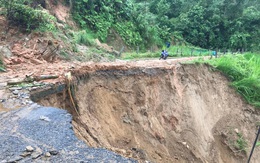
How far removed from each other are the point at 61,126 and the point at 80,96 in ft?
8.74

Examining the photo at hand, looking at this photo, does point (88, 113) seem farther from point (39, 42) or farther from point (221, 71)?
point (221, 71)

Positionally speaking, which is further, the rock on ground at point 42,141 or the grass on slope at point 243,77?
the grass on slope at point 243,77

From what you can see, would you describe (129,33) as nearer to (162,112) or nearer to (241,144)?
(162,112)

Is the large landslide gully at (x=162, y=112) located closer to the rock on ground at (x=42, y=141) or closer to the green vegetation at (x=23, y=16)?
the rock on ground at (x=42, y=141)

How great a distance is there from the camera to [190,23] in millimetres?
28938

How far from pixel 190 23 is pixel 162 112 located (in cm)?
2103

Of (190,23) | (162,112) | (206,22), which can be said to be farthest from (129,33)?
(162,112)

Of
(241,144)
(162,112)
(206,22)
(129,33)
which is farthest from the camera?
(206,22)

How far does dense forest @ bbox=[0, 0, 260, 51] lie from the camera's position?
73.1 feet

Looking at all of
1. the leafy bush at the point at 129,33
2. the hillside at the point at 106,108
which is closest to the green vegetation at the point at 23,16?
the hillside at the point at 106,108

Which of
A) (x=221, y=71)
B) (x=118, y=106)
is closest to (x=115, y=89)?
(x=118, y=106)

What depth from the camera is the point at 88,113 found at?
769cm

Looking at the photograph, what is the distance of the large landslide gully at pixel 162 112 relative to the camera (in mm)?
Answer: 7794

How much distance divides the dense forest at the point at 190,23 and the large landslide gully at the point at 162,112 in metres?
10.2
